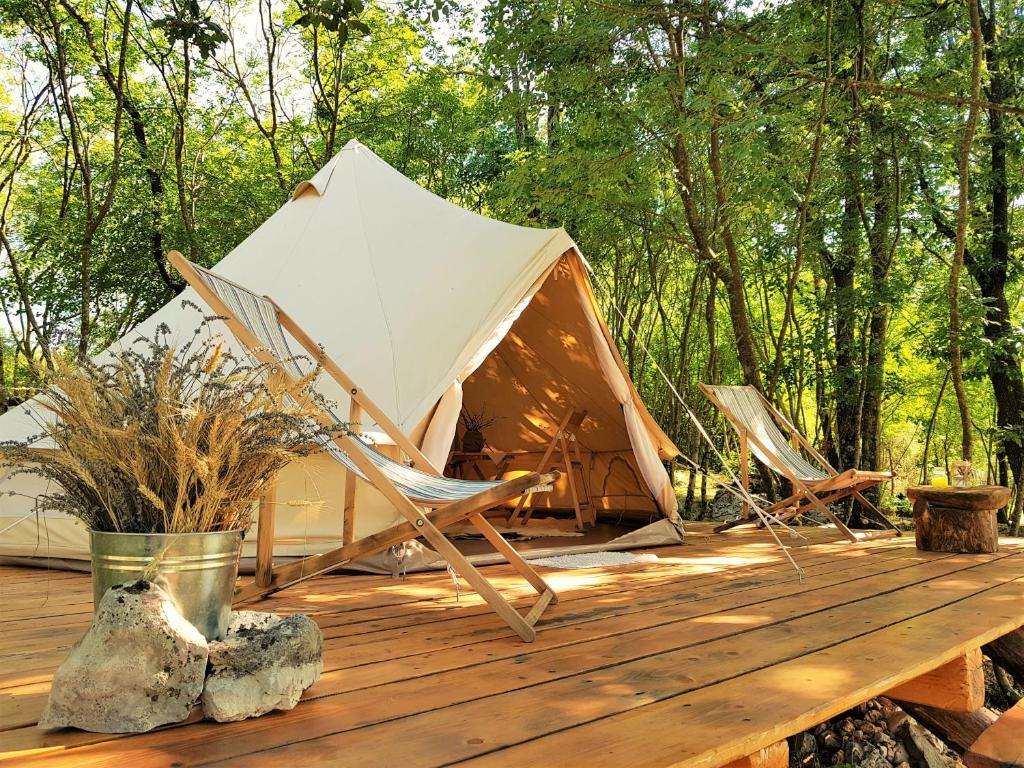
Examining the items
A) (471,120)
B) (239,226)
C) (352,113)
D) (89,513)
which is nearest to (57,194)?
(239,226)

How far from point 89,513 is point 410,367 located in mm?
2135

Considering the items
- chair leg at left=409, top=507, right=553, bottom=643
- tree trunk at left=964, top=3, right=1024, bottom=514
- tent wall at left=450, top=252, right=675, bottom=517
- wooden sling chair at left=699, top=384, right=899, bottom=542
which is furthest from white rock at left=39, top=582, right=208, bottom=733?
tree trunk at left=964, top=3, right=1024, bottom=514

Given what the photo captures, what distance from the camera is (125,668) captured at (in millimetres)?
1241

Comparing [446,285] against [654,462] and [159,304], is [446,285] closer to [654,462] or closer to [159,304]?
[654,462]

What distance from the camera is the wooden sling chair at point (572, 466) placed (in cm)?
484

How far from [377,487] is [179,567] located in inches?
25.6

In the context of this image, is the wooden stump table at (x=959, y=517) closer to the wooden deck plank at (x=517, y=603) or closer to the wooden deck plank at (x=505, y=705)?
the wooden deck plank at (x=517, y=603)

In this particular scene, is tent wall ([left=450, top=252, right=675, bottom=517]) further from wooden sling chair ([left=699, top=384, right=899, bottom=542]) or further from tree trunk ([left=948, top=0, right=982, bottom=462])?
tree trunk ([left=948, top=0, right=982, bottom=462])

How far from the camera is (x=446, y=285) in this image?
3852 mm

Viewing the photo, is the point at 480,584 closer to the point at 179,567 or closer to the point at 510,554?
the point at 510,554

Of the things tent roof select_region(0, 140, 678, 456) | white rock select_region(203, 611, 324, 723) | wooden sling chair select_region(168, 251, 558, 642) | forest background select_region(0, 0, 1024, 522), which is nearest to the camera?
white rock select_region(203, 611, 324, 723)

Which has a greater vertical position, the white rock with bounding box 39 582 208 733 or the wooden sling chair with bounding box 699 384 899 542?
the wooden sling chair with bounding box 699 384 899 542

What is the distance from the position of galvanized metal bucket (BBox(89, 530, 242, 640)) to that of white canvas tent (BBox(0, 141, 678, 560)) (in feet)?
4.78

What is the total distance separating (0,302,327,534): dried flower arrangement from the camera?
4.41 ft
